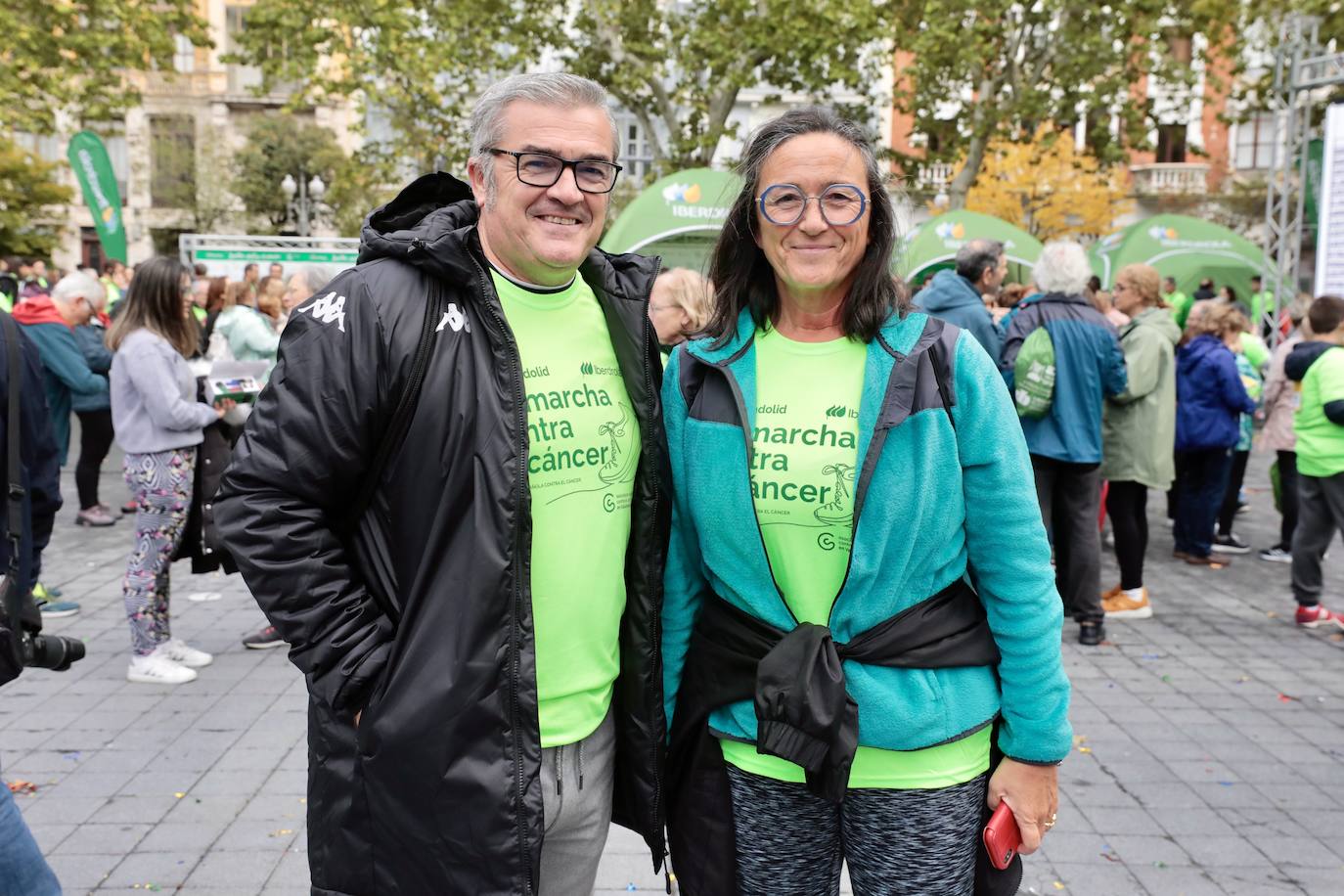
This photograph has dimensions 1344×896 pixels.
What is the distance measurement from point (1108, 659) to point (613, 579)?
4587 millimetres

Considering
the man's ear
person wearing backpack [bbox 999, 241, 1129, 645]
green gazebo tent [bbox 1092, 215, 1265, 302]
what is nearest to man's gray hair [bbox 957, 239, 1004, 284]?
person wearing backpack [bbox 999, 241, 1129, 645]

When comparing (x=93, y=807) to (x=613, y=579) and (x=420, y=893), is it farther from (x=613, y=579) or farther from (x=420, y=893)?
(x=613, y=579)

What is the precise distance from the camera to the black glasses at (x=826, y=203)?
196 centimetres

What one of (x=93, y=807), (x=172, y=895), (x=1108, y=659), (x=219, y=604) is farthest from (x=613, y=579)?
(x=219, y=604)

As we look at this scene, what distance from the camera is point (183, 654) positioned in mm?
5402

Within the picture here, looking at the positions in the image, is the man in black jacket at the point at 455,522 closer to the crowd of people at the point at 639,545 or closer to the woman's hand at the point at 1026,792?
the crowd of people at the point at 639,545

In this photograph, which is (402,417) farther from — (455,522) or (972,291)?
(972,291)

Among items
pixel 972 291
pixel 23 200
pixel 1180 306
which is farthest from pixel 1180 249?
pixel 23 200

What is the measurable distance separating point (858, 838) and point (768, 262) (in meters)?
1.11

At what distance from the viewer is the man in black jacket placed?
1.77m

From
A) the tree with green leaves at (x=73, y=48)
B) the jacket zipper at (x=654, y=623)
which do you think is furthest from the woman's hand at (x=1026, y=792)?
the tree with green leaves at (x=73, y=48)

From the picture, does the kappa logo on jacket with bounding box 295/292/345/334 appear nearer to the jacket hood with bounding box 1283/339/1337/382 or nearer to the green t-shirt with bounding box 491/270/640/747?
the green t-shirt with bounding box 491/270/640/747

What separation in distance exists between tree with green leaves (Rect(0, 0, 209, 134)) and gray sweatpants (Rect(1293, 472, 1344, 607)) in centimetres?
1882

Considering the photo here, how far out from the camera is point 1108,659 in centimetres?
579
